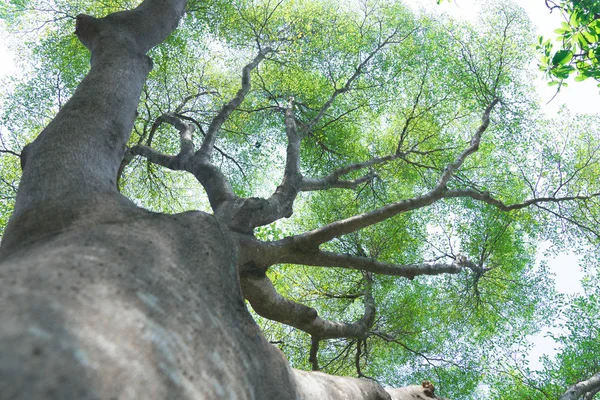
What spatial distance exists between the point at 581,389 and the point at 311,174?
7.66 meters

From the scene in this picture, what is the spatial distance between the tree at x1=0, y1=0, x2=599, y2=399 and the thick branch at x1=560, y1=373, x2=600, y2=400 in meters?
2.51

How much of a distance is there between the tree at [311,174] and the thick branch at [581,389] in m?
2.51

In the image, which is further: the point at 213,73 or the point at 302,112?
the point at 213,73

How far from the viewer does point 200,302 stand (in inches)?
77.8

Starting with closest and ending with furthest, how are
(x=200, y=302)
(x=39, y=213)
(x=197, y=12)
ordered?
(x=200, y=302) → (x=39, y=213) → (x=197, y=12)

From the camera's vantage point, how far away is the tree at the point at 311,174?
7.71 feet

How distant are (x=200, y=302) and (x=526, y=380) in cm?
1164

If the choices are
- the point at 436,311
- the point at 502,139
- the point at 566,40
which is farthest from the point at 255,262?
the point at 502,139

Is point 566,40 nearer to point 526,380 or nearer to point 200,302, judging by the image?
point 200,302

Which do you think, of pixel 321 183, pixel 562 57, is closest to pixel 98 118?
pixel 562 57

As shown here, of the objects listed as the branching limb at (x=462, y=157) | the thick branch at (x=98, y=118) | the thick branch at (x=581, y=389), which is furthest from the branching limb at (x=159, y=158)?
the thick branch at (x=581, y=389)

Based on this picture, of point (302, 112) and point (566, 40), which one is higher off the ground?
point (302, 112)

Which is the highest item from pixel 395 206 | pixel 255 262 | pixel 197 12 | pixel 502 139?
pixel 197 12

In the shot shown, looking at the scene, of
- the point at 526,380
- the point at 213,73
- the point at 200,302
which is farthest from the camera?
the point at 213,73
